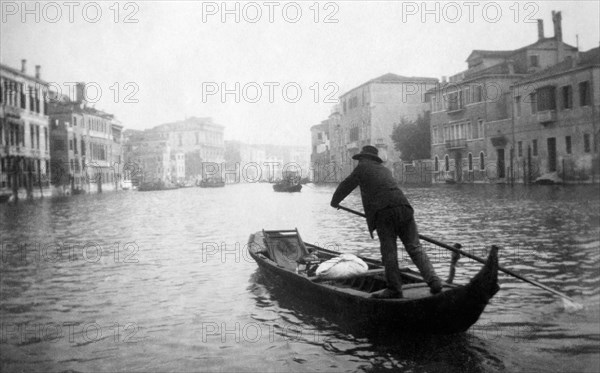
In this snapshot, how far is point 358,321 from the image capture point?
18.7ft

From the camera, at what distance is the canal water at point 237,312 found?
16.8 feet

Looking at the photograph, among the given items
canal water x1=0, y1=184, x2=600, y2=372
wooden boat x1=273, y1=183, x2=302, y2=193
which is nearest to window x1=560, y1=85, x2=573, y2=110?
canal water x1=0, y1=184, x2=600, y2=372

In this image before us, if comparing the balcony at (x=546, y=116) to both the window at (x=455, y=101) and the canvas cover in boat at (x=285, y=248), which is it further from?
the canvas cover in boat at (x=285, y=248)

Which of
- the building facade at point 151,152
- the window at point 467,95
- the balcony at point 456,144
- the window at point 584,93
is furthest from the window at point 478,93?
the building facade at point 151,152

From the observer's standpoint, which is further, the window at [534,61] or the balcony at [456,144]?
the balcony at [456,144]

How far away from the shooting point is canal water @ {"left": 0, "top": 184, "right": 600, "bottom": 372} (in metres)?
5.12

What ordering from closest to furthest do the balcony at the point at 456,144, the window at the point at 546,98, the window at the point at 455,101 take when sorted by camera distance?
the window at the point at 546,98 < the balcony at the point at 456,144 < the window at the point at 455,101

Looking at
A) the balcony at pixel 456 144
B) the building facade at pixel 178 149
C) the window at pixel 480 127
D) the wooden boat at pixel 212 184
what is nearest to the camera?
the window at pixel 480 127

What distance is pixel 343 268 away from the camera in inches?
266

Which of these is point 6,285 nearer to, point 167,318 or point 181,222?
point 167,318

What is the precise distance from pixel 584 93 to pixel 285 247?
23004 mm

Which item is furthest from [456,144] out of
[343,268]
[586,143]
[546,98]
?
[343,268]

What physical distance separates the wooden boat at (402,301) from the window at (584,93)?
932 inches

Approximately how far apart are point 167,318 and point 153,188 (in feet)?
204
